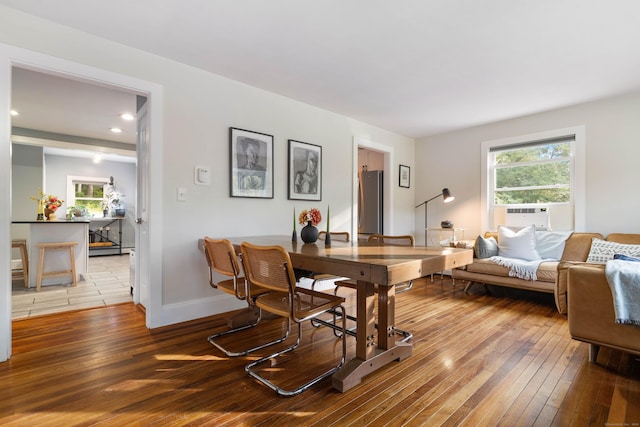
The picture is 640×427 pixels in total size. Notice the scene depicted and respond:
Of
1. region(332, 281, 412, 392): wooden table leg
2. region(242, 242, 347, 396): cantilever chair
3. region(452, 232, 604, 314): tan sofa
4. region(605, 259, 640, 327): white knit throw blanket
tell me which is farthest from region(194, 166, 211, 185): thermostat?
region(452, 232, 604, 314): tan sofa

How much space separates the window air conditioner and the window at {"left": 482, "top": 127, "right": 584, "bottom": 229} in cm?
7

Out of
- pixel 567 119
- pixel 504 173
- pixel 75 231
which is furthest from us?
pixel 504 173

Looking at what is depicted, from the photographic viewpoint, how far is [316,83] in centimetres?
321

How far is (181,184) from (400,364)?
7.61ft

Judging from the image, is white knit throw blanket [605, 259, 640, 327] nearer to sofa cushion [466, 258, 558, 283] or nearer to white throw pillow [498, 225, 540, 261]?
sofa cushion [466, 258, 558, 283]

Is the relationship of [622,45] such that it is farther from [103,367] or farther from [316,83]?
[103,367]

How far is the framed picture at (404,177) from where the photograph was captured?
529 cm

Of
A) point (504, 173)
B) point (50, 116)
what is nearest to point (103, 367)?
point (50, 116)

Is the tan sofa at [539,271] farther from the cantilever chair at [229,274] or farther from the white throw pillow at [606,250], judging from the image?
the cantilever chair at [229,274]

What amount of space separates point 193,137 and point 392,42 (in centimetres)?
192

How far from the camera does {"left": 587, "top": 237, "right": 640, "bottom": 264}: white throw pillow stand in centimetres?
307

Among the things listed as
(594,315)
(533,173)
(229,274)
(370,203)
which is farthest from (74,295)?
(533,173)

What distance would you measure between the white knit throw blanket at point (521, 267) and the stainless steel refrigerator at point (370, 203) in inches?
74.7

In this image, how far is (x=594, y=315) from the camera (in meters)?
1.97
